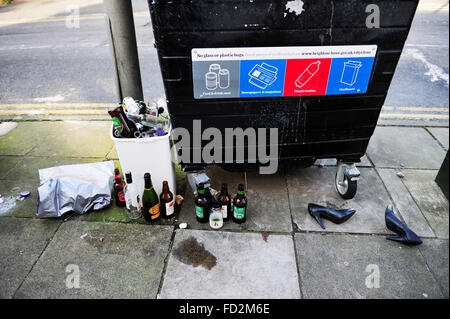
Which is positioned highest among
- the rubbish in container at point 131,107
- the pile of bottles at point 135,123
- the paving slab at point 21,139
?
the rubbish in container at point 131,107

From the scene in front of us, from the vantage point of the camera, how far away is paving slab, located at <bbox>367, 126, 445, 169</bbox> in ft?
12.3

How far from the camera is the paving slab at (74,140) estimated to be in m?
3.88

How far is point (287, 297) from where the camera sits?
7.43 ft

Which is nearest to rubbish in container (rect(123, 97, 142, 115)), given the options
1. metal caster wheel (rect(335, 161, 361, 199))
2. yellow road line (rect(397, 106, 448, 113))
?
Result: metal caster wheel (rect(335, 161, 361, 199))

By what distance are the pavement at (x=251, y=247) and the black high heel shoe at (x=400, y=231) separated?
52 millimetres

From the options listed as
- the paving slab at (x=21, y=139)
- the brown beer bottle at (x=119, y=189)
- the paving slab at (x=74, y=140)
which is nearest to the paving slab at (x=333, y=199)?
the brown beer bottle at (x=119, y=189)

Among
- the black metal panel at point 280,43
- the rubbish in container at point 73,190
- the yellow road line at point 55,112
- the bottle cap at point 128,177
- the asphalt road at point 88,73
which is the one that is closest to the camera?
the black metal panel at point 280,43

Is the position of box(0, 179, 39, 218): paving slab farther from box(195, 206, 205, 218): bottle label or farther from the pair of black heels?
the pair of black heels

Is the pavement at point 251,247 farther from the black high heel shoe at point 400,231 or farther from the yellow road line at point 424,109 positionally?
the yellow road line at point 424,109

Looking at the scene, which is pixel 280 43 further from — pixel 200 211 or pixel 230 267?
pixel 230 267

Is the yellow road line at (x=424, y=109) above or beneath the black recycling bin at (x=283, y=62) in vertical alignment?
beneath

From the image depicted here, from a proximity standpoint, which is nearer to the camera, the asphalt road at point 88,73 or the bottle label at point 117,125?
the bottle label at point 117,125

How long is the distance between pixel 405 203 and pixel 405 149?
1.16 m

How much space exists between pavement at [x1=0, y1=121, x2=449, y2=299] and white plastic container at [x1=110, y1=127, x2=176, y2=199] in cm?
40
